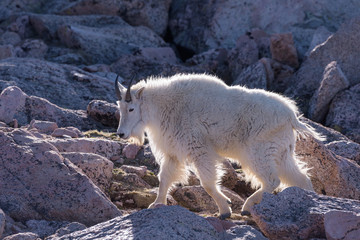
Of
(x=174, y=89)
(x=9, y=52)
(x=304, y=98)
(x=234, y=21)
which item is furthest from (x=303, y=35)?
(x=174, y=89)

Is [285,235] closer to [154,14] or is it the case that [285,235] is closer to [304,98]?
[304,98]

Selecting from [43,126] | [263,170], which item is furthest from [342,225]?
[43,126]

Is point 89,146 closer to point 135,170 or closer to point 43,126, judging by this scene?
point 135,170

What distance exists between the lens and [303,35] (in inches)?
702

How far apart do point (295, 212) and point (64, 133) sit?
4966mm

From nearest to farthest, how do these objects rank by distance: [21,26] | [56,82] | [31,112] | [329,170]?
[329,170], [31,112], [56,82], [21,26]

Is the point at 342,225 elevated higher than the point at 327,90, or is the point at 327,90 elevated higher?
the point at 342,225

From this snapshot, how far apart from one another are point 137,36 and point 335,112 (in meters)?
8.53

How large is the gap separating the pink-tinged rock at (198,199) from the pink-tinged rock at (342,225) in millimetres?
2961

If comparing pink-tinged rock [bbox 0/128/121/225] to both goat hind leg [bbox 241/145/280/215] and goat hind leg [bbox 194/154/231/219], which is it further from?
goat hind leg [bbox 241/145/280/215]

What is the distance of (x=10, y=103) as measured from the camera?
10250 mm

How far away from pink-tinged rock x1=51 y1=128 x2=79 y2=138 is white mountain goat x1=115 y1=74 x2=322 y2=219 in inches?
65.8

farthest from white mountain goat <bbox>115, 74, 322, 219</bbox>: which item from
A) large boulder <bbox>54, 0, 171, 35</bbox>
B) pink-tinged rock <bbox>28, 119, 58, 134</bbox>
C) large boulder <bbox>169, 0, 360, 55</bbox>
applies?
large boulder <bbox>54, 0, 171, 35</bbox>

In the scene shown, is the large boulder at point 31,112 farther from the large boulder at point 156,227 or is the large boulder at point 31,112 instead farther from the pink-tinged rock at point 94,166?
the large boulder at point 156,227
